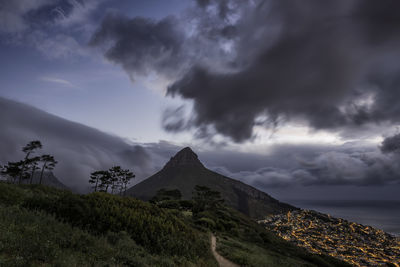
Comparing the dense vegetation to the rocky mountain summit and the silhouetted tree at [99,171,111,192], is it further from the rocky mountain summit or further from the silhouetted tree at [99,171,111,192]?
the rocky mountain summit

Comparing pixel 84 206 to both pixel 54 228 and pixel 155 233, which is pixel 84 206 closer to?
pixel 54 228

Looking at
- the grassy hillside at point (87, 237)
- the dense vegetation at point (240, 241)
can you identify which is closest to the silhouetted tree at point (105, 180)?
the dense vegetation at point (240, 241)

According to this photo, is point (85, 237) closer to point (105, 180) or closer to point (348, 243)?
point (105, 180)

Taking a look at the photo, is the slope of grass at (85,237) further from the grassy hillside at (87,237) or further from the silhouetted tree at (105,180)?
the silhouetted tree at (105,180)

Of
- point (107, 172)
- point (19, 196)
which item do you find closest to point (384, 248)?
point (107, 172)

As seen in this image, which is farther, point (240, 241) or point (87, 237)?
point (240, 241)

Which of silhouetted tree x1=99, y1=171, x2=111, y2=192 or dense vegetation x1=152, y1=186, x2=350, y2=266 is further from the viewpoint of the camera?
silhouetted tree x1=99, y1=171, x2=111, y2=192

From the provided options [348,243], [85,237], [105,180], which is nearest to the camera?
[85,237]

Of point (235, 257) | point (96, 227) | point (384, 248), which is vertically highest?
point (96, 227)

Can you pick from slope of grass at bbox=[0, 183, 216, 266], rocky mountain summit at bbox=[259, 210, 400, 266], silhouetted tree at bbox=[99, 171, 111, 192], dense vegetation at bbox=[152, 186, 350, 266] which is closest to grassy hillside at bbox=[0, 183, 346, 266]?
slope of grass at bbox=[0, 183, 216, 266]


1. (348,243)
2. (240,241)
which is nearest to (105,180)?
(240,241)

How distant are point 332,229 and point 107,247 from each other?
188 meters

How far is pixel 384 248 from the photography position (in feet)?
409

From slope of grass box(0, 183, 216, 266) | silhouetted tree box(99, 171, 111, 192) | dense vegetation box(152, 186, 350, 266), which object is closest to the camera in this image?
slope of grass box(0, 183, 216, 266)
